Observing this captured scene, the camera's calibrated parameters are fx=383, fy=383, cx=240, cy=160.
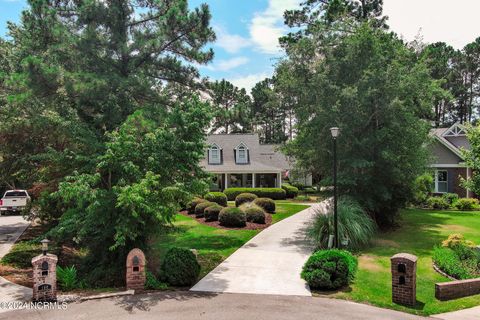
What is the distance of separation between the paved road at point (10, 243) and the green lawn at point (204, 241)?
359cm

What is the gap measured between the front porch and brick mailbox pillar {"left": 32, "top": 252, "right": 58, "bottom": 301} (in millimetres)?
26965

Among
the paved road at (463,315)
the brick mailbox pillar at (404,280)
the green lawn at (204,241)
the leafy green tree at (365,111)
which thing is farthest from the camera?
the leafy green tree at (365,111)

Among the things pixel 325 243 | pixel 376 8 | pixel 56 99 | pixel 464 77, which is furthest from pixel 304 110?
pixel 464 77

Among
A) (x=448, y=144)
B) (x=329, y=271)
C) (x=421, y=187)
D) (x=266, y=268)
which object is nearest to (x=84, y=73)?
(x=266, y=268)

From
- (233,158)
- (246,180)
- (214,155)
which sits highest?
(214,155)

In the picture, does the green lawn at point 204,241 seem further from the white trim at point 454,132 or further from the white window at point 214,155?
the white trim at point 454,132

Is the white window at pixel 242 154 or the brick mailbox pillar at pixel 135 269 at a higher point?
the white window at pixel 242 154

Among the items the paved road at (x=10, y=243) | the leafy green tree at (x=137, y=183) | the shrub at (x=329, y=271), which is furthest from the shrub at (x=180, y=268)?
the paved road at (x=10, y=243)

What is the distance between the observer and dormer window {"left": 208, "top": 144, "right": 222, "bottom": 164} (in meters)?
36.1

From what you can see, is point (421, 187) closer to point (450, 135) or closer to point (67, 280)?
point (450, 135)

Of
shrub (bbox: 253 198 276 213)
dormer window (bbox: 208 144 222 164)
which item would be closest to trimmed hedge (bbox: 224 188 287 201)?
dormer window (bbox: 208 144 222 164)

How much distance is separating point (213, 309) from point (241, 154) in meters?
28.2

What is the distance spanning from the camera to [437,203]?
2661 cm

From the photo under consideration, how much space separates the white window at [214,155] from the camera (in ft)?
118
